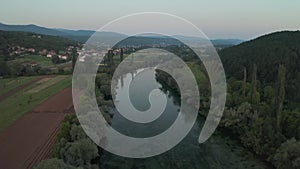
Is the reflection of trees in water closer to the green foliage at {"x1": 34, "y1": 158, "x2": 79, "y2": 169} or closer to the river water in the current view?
the river water

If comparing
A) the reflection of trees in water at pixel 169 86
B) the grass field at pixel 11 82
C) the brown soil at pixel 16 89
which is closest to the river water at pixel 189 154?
the reflection of trees in water at pixel 169 86

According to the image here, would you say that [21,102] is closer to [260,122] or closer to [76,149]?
[76,149]

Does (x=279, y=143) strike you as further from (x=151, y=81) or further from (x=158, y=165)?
(x=151, y=81)

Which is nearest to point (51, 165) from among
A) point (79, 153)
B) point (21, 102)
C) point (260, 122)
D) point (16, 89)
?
point (79, 153)

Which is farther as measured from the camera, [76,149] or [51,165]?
[76,149]

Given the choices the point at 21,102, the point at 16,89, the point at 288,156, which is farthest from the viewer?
the point at 16,89
